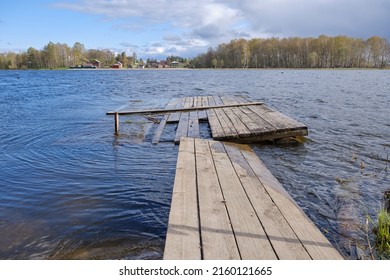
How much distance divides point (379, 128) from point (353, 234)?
→ 904cm

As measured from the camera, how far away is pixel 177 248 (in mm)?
3029

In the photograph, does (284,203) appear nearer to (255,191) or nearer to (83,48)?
(255,191)

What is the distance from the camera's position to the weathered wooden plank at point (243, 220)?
3.01m

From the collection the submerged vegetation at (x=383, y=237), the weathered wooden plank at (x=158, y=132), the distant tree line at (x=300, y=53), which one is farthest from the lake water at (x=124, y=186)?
the distant tree line at (x=300, y=53)

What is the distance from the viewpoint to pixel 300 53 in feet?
400

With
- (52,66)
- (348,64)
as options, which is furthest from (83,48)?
(348,64)

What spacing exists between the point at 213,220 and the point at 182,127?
285 inches

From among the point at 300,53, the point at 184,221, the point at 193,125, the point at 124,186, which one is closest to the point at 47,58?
the point at 300,53

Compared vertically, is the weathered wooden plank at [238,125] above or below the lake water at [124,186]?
above

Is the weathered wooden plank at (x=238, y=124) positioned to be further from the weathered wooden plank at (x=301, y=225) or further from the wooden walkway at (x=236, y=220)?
the weathered wooden plank at (x=301, y=225)

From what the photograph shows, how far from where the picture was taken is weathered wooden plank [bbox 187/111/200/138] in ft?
31.4

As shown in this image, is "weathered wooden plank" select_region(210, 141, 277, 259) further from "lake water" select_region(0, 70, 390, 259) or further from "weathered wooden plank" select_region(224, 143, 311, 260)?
"lake water" select_region(0, 70, 390, 259)

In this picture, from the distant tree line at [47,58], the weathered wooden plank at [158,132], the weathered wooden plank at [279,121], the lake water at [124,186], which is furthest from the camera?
the distant tree line at [47,58]

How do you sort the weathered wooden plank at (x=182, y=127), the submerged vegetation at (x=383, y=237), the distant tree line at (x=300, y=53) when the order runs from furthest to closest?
the distant tree line at (x=300, y=53)
the weathered wooden plank at (x=182, y=127)
the submerged vegetation at (x=383, y=237)
